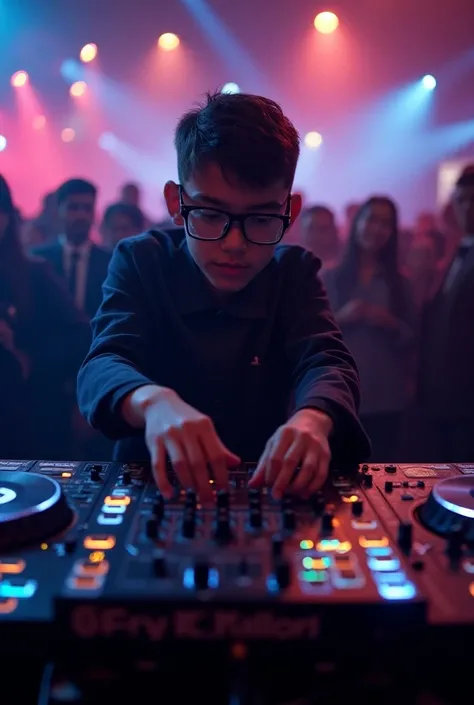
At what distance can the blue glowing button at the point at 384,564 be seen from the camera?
0.66 meters

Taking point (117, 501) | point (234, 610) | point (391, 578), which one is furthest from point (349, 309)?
point (234, 610)

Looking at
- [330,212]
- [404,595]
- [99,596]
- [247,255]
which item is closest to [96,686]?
[99,596]

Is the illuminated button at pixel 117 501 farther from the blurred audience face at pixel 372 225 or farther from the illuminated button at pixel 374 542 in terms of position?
the blurred audience face at pixel 372 225

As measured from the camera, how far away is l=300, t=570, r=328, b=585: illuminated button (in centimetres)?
62

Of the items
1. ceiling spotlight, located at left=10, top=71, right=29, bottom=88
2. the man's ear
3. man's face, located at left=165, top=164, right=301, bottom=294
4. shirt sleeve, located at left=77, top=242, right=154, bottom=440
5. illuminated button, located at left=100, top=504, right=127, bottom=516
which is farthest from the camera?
ceiling spotlight, located at left=10, top=71, right=29, bottom=88

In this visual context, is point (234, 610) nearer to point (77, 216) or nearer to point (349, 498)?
point (349, 498)

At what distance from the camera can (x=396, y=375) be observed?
2.58m

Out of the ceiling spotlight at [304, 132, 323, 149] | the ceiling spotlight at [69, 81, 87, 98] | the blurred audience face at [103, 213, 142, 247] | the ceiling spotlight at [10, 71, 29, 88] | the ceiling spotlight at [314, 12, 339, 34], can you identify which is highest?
the ceiling spotlight at [314, 12, 339, 34]

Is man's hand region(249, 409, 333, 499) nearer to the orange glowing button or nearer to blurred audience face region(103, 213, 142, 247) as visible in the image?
the orange glowing button

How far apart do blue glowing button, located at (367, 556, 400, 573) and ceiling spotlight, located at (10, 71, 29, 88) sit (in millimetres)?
2316

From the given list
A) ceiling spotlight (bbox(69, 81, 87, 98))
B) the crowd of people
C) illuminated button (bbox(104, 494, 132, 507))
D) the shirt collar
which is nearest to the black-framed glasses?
the shirt collar

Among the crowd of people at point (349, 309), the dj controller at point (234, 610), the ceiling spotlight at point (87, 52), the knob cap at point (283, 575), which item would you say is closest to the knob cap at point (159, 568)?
the dj controller at point (234, 610)

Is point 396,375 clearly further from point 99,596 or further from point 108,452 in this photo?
point 99,596

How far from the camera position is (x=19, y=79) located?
2.37 metres
